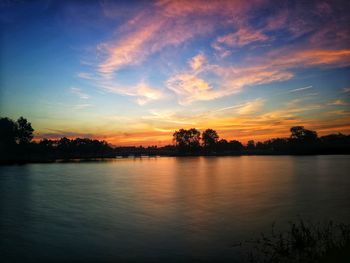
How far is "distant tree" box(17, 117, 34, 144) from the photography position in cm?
17138

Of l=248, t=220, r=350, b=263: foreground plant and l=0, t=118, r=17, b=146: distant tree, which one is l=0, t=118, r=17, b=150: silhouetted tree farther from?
l=248, t=220, r=350, b=263: foreground plant

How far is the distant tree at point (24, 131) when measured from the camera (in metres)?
171

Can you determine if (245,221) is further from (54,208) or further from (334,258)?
(54,208)

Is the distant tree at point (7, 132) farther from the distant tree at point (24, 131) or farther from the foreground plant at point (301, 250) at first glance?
the foreground plant at point (301, 250)

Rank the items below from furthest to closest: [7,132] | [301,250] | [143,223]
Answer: [7,132]
[143,223]
[301,250]

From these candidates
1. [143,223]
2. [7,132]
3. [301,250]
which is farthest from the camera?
[7,132]

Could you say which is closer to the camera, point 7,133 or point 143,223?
point 143,223

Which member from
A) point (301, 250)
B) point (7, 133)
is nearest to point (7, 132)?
point (7, 133)

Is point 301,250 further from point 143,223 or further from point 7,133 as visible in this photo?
point 7,133

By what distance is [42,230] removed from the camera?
21.4 meters

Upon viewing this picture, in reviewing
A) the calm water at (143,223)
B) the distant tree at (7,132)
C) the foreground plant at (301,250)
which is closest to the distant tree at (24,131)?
the distant tree at (7,132)

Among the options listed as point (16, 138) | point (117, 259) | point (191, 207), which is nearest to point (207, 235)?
point (117, 259)

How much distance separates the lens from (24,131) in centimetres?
17275

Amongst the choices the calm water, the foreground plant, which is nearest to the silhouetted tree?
the calm water
